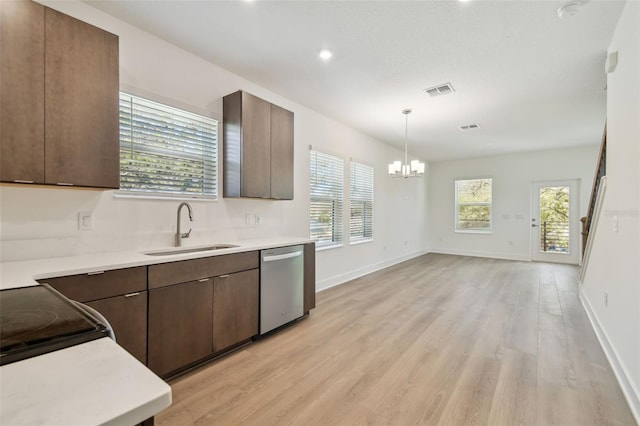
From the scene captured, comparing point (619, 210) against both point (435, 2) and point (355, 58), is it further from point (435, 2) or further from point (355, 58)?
point (355, 58)

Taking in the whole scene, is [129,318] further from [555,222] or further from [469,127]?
[555,222]

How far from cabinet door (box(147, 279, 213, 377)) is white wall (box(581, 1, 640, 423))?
2944 millimetres

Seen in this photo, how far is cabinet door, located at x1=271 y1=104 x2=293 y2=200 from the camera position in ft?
11.2

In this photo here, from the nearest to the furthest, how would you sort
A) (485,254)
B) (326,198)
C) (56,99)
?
(56,99) < (326,198) < (485,254)

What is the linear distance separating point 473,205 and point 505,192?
2.84 ft

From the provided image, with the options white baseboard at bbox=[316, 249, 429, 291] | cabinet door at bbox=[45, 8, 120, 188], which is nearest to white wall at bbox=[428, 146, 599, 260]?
white baseboard at bbox=[316, 249, 429, 291]

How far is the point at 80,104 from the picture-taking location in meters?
1.97

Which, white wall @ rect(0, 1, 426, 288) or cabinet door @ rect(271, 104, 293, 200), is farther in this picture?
cabinet door @ rect(271, 104, 293, 200)

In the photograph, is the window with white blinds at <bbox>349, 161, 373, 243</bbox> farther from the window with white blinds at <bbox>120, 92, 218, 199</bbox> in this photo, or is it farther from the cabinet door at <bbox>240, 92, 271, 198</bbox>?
the window with white blinds at <bbox>120, 92, 218, 199</bbox>

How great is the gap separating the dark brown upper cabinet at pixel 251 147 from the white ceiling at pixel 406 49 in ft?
1.50

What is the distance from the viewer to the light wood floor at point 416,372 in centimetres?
185

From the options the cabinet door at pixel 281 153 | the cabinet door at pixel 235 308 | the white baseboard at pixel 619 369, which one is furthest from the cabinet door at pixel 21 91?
the white baseboard at pixel 619 369

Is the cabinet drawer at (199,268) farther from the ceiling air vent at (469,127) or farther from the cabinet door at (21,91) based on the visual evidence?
the ceiling air vent at (469,127)

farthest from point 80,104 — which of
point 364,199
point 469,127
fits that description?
point 469,127
